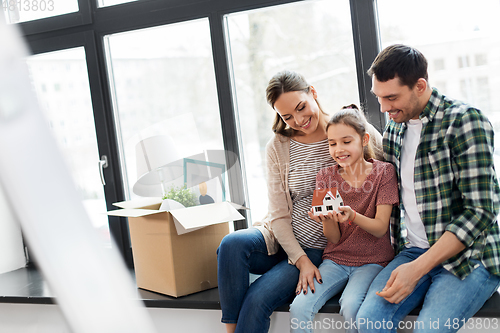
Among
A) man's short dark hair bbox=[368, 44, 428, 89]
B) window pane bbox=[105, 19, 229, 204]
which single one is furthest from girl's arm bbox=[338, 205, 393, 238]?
window pane bbox=[105, 19, 229, 204]

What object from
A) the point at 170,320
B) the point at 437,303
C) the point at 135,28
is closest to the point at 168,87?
the point at 135,28

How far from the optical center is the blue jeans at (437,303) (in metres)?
1.00

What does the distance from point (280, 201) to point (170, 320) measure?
63cm

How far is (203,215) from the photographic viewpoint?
143 cm

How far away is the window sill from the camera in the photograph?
1.13 meters

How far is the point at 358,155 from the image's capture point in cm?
126

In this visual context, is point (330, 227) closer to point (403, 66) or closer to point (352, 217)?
point (352, 217)

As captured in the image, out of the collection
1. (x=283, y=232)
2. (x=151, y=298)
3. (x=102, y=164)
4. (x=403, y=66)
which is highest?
(x=403, y=66)

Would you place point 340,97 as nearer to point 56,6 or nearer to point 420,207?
point 420,207

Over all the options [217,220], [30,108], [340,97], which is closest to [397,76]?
[340,97]

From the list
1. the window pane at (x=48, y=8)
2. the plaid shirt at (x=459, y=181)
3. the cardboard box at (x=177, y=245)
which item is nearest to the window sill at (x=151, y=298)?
the cardboard box at (x=177, y=245)

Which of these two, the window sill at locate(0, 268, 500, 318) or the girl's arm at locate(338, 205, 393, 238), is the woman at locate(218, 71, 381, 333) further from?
the girl's arm at locate(338, 205, 393, 238)

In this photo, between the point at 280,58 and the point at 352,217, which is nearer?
the point at 352,217

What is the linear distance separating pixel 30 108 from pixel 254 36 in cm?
156
